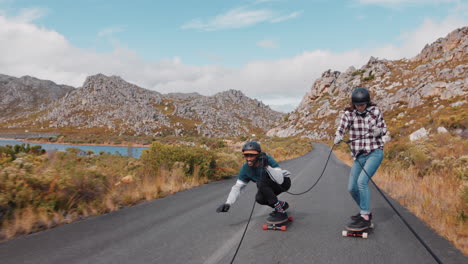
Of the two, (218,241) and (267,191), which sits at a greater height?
(267,191)

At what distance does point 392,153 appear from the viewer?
56.4ft

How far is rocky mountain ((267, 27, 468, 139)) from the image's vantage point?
38.8 meters

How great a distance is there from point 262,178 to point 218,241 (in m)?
1.41

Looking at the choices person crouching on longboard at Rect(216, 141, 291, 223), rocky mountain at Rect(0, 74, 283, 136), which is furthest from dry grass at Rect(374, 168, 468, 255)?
rocky mountain at Rect(0, 74, 283, 136)

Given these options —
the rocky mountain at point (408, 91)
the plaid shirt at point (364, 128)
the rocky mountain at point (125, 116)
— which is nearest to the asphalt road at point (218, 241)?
the plaid shirt at point (364, 128)

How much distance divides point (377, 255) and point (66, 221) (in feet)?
17.8

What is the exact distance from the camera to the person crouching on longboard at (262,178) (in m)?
5.21

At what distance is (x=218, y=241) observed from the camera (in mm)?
4836

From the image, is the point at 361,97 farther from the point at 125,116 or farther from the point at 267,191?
the point at 125,116

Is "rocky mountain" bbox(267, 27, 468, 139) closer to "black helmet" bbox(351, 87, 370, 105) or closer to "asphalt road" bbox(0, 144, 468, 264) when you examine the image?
"black helmet" bbox(351, 87, 370, 105)

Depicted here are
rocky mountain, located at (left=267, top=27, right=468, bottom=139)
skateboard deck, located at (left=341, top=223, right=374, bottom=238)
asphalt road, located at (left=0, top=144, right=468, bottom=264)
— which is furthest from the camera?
rocky mountain, located at (left=267, top=27, right=468, bottom=139)

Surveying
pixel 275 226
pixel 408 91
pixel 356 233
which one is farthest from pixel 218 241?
pixel 408 91

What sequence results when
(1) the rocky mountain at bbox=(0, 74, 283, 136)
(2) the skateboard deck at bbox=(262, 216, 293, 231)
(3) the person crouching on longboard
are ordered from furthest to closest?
(1) the rocky mountain at bbox=(0, 74, 283, 136) < (2) the skateboard deck at bbox=(262, 216, 293, 231) < (3) the person crouching on longboard

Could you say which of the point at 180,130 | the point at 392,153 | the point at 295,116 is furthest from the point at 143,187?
the point at 180,130
